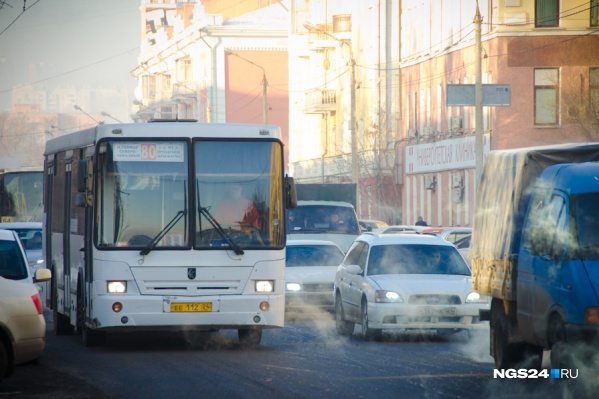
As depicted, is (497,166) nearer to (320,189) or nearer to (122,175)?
(122,175)

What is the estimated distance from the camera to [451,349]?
59.1 ft

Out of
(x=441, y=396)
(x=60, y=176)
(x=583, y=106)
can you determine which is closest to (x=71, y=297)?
(x=60, y=176)

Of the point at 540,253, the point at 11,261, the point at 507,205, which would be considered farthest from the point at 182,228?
the point at 540,253

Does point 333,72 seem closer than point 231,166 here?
No

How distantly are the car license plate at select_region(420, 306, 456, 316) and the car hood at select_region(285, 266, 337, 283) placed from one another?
220 inches

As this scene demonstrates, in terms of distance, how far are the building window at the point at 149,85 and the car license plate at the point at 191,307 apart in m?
99.0

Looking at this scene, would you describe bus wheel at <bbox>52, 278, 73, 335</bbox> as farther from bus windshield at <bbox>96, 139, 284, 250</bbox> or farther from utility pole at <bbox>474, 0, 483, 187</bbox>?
utility pole at <bbox>474, 0, 483, 187</bbox>

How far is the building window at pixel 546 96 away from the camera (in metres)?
48.6

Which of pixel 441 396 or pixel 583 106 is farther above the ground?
pixel 583 106

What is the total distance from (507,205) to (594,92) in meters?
34.6

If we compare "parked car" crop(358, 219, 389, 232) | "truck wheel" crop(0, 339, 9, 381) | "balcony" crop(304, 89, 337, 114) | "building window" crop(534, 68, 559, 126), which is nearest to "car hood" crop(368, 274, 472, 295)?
"truck wheel" crop(0, 339, 9, 381)

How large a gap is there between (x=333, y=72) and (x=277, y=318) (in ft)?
→ 186

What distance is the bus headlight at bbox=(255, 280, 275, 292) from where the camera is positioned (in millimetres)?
17438

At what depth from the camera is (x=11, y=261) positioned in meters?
15.6
